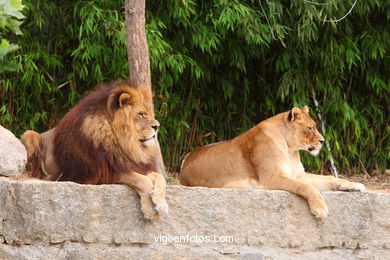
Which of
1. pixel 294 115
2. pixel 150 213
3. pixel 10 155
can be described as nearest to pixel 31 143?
pixel 10 155

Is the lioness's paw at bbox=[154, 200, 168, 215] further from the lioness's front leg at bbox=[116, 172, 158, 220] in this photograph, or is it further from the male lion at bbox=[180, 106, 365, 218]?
the male lion at bbox=[180, 106, 365, 218]

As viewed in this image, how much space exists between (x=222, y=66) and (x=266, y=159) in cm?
292

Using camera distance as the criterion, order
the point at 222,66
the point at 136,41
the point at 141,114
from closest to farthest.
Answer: the point at 141,114, the point at 136,41, the point at 222,66

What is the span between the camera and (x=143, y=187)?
4.54 m

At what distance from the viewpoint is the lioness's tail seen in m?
5.90

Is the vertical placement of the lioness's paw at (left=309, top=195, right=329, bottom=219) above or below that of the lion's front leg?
below

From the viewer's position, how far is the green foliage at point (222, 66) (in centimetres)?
701

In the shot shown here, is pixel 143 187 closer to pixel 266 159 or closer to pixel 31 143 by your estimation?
pixel 266 159

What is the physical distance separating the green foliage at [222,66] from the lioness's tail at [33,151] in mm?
1180

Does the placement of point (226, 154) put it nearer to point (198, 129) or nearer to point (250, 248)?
point (250, 248)

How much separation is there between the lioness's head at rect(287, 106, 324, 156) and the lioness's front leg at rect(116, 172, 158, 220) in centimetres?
133

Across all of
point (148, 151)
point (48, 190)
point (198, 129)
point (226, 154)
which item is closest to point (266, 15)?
point (198, 129)

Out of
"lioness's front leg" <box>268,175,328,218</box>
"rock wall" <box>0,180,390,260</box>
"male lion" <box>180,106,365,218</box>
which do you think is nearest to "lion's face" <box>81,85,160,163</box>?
"rock wall" <box>0,180,390,260</box>

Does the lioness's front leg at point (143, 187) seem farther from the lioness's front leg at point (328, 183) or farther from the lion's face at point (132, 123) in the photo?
the lioness's front leg at point (328, 183)
